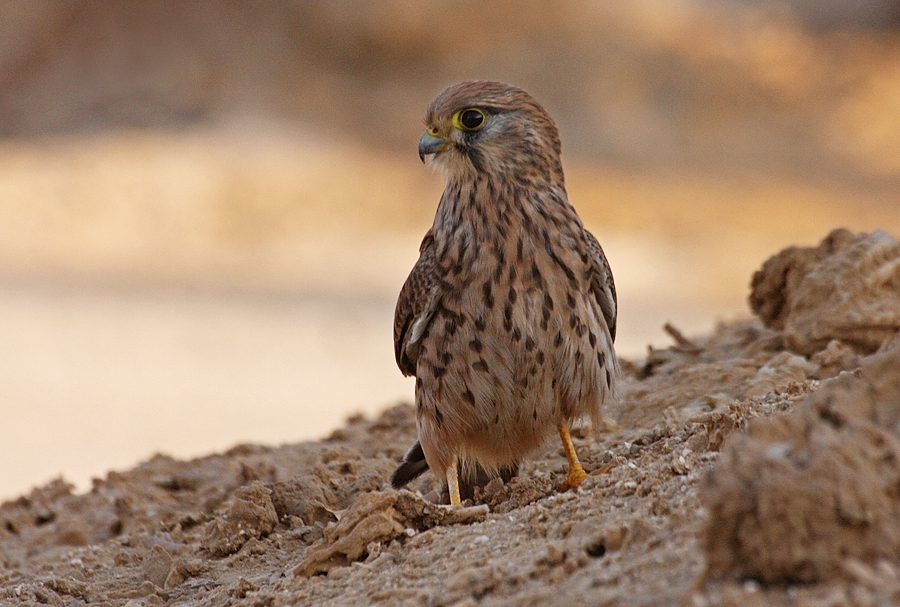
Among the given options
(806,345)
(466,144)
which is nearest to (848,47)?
(806,345)

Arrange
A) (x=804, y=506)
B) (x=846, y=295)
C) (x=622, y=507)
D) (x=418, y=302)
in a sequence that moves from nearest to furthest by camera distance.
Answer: (x=804, y=506)
(x=622, y=507)
(x=418, y=302)
(x=846, y=295)

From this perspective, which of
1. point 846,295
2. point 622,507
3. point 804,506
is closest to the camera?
point 804,506

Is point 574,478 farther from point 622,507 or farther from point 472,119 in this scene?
point 472,119

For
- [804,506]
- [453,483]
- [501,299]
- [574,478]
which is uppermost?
[501,299]

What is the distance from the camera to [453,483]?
4133 millimetres

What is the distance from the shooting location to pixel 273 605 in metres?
3.15

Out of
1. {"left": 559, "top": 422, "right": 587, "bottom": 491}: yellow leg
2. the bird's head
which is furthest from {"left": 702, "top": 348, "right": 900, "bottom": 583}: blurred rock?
the bird's head

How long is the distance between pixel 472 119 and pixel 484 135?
73mm

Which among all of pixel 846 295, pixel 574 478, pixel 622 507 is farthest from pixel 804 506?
pixel 846 295

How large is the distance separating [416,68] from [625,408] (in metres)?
10.7

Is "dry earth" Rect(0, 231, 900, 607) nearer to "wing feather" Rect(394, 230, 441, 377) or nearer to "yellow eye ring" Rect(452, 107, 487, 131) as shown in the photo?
"wing feather" Rect(394, 230, 441, 377)

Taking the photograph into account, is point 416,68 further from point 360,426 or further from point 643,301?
point 360,426

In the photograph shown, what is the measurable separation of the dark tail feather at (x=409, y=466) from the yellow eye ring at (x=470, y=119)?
3.94ft

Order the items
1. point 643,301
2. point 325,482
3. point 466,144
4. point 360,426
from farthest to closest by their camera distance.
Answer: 1. point 643,301
2. point 360,426
3. point 325,482
4. point 466,144
